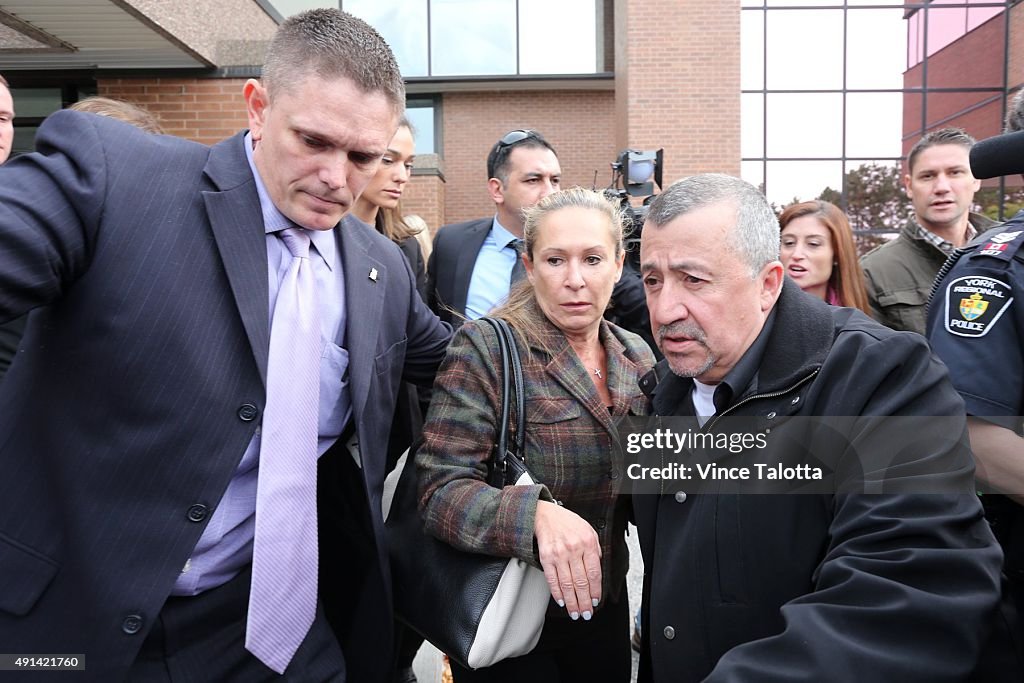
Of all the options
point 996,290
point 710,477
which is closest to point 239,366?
point 710,477

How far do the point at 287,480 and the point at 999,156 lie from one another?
1.62 m

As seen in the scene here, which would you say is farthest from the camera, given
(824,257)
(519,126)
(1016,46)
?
(519,126)

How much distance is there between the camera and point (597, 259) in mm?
2469

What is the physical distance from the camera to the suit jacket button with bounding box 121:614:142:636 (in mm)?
1529

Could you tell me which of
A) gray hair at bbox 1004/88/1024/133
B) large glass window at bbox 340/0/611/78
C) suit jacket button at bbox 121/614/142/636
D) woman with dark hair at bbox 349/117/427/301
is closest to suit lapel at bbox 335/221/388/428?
suit jacket button at bbox 121/614/142/636

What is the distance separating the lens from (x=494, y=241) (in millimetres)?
3762

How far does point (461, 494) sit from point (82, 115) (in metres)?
1.16

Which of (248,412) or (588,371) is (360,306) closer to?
(248,412)

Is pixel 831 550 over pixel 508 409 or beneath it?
beneath

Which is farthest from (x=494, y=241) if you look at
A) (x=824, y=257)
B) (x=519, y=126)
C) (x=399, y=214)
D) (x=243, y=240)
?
(x=519, y=126)

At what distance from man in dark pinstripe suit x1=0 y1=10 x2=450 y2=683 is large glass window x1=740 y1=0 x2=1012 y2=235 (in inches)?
586

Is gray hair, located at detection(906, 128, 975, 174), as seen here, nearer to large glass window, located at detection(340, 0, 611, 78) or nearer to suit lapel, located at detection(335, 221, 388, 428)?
suit lapel, located at detection(335, 221, 388, 428)

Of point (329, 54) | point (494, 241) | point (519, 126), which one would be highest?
point (519, 126)

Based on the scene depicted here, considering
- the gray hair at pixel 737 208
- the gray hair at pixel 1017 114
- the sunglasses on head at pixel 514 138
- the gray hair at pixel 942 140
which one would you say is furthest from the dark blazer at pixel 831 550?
the gray hair at pixel 942 140
